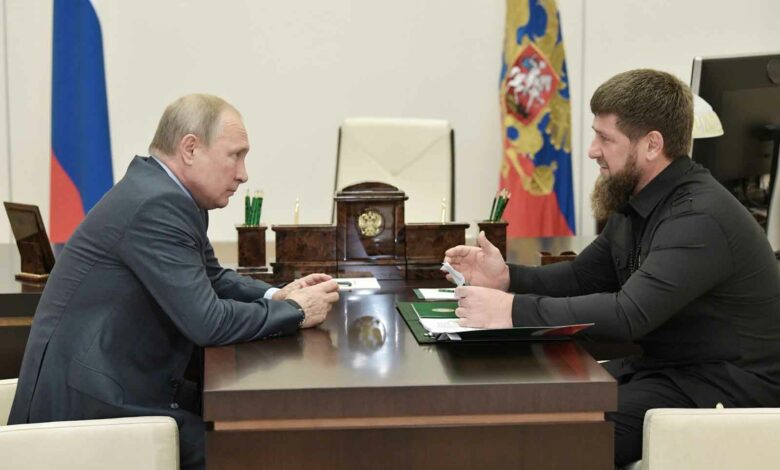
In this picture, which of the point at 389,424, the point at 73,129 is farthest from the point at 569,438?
the point at 73,129

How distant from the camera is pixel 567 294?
251 centimetres

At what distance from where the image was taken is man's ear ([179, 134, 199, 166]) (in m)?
2.06

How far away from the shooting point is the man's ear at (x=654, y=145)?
2.14 meters

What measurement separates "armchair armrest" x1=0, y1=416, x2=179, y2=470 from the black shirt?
0.77 m

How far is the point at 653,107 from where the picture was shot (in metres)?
2.13

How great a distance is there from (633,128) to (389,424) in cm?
102

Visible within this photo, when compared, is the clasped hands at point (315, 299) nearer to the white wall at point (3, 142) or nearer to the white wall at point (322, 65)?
the white wall at point (322, 65)

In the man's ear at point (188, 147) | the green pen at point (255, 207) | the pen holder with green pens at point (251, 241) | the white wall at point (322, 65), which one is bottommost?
the pen holder with green pens at point (251, 241)

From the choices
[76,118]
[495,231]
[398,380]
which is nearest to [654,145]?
[495,231]

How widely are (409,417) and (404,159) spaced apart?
9.03ft

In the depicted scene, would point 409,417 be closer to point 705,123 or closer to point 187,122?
point 187,122

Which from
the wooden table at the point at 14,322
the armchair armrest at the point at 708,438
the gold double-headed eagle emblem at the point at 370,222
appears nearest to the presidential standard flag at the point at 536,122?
the gold double-headed eagle emblem at the point at 370,222

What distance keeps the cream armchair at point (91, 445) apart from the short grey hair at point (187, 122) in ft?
2.24

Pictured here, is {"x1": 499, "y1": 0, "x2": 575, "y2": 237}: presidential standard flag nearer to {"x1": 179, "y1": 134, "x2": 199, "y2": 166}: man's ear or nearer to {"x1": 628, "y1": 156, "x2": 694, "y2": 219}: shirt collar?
{"x1": 628, "y1": 156, "x2": 694, "y2": 219}: shirt collar
